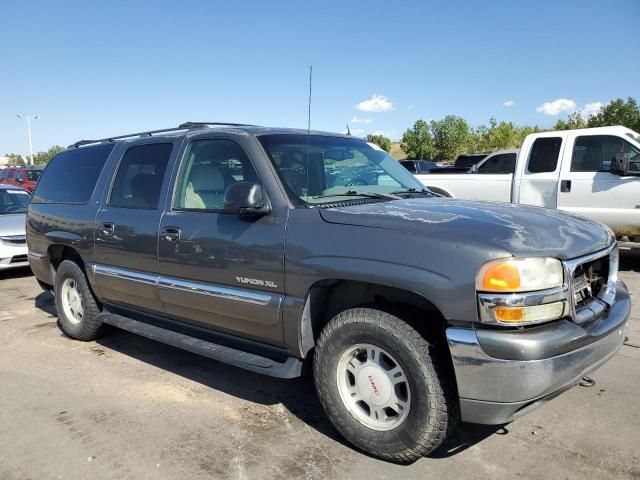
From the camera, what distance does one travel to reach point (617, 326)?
2848mm

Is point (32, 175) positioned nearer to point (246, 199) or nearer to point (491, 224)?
point (246, 199)

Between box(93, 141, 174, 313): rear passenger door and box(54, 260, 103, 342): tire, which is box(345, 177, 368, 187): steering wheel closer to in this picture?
box(93, 141, 174, 313): rear passenger door

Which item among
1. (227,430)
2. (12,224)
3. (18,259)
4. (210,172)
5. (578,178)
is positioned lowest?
(227,430)

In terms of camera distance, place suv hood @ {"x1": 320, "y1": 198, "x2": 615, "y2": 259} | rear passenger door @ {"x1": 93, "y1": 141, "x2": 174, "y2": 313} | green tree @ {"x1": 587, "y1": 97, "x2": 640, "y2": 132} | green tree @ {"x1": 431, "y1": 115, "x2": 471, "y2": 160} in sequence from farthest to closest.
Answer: green tree @ {"x1": 431, "y1": 115, "x2": 471, "y2": 160} < green tree @ {"x1": 587, "y1": 97, "x2": 640, "y2": 132} < rear passenger door @ {"x1": 93, "y1": 141, "x2": 174, "y2": 313} < suv hood @ {"x1": 320, "y1": 198, "x2": 615, "y2": 259}

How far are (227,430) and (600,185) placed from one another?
6744mm

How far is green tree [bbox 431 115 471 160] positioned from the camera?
6050cm

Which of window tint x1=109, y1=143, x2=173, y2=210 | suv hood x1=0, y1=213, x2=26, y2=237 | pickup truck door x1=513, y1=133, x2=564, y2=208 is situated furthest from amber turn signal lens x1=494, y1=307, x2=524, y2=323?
suv hood x1=0, y1=213, x2=26, y2=237

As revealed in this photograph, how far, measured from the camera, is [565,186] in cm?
799

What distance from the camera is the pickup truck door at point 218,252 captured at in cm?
325

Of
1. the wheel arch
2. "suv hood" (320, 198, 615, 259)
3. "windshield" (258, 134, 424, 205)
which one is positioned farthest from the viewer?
"windshield" (258, 134, 424, 205)

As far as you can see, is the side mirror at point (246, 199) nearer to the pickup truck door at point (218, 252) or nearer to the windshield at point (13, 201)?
the pickup truck door at point (218, 252)

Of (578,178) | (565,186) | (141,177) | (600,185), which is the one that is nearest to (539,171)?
(565,186)

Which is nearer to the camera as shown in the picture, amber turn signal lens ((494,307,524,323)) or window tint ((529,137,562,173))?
amber turn signal lens ((494,307,524,323))

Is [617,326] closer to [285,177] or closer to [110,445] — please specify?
[285,177]
